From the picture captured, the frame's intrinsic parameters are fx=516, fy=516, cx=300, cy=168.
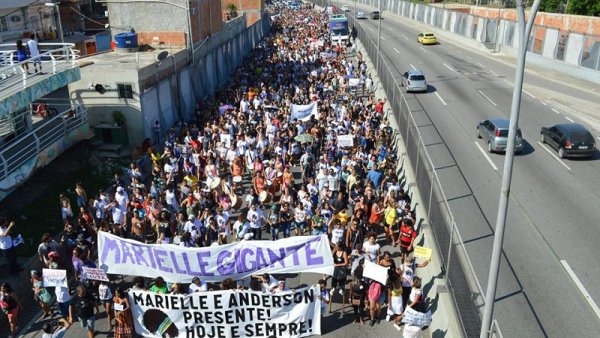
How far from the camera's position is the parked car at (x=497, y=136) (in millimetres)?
22281

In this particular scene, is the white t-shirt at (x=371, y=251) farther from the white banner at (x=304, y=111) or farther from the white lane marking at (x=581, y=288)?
the white banner at (x=304, y=111)

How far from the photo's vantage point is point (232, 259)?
40.8ft

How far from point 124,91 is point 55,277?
49.5 ft

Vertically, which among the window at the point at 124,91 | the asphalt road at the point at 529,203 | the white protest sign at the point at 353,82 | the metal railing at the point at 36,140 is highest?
the window at the point at 124,91

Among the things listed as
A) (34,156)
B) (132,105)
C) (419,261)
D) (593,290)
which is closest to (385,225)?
(419,261)

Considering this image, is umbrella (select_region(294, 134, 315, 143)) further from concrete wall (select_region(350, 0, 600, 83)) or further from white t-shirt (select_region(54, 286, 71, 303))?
concrete wall (select_region(350, 0, 600, 83))

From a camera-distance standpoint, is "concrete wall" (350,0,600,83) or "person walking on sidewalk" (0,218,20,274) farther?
"concrete wall" (350,0,600,83)

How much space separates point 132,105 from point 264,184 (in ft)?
35.7

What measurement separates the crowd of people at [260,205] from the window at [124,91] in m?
2.67

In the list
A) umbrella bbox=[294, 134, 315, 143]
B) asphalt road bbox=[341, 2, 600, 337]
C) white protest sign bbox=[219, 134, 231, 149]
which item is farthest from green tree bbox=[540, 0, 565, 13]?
white protest sign bbox=[219, 134, 231, 149]

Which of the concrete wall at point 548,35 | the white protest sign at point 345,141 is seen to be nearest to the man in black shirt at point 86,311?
the white protest sign at point 345,141

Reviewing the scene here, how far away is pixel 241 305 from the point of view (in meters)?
11.8

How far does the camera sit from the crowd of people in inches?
485

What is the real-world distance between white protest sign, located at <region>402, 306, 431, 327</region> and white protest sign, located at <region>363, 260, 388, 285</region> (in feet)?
3.55
